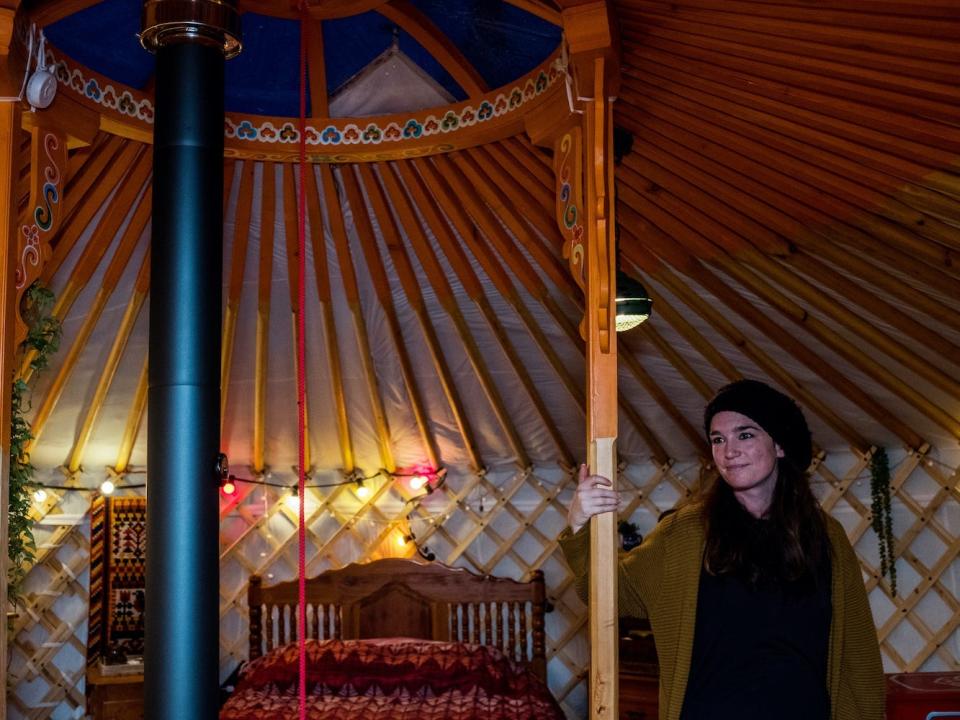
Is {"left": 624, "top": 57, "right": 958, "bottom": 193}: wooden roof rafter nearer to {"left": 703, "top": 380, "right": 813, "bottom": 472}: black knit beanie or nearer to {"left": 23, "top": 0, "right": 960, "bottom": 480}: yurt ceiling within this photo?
{"left": 23, "top": 0, "right": 960, "bottom": 480}: yurt ceiling

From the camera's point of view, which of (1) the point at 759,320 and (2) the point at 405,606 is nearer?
(1) the point at 759,320

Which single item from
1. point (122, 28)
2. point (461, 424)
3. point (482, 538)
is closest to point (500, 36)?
point (122, 28)

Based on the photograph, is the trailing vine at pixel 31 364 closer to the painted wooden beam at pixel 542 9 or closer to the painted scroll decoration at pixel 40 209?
the painted scroll decoration at pixel 40 209

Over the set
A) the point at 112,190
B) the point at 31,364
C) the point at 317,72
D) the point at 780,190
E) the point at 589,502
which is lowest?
the point at 589,502

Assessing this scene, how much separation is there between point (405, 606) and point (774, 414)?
3.60 m

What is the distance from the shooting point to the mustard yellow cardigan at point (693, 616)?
1606mm

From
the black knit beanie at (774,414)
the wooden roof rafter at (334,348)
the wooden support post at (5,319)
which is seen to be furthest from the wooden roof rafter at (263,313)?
the black knit beanie at (774,414)

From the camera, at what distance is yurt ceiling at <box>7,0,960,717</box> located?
2592mm

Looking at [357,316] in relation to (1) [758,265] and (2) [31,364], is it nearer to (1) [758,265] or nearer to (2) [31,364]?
(2) [31,364]

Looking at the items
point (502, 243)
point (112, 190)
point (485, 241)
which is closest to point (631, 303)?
point (502, 243)

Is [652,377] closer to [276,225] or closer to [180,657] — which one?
[276,225]

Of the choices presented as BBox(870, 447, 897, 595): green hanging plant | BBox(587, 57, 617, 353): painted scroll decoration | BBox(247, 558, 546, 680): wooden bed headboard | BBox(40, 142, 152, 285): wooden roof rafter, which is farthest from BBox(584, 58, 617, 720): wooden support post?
BBox(247, 558, 546, 680): wooden bed headboard

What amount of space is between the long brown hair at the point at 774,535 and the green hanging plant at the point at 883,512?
9.34 ft

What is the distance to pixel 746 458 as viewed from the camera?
1721mm
